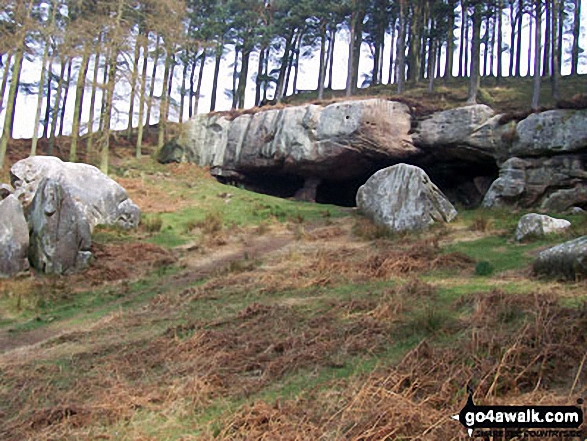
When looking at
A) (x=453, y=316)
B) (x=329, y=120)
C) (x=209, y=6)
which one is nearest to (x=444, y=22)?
(x=329, y=120)

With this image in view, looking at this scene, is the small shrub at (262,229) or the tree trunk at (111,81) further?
the tree trunk at (111,81)

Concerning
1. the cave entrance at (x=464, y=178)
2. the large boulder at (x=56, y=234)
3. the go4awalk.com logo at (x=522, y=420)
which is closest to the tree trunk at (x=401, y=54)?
the cave entrance at (x=464, y=178)

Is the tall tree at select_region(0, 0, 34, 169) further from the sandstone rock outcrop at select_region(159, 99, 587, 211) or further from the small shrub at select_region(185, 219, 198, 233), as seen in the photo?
the small shrub at select_region(185, 219, 198, 233)

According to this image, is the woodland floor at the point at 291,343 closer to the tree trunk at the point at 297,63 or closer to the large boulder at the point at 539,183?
the large boulder at the point at 539,183

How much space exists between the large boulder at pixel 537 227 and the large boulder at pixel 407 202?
3276mm

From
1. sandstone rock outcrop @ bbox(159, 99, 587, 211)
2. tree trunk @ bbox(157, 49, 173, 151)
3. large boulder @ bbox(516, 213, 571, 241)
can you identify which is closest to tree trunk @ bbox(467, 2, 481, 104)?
sandstone rock outcrop @ bbox(159, 99, 587, 211)

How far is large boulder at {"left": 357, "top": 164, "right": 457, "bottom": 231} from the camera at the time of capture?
596 inches

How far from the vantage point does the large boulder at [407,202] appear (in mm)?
15126

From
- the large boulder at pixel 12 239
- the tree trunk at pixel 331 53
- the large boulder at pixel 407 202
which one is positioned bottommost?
the large boulder at pixel 12 239

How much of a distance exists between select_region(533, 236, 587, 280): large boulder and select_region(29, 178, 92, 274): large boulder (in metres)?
9.80

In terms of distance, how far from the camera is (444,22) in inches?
1318

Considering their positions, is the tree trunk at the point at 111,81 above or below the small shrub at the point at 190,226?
above

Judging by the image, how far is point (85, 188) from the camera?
16250 millimetres

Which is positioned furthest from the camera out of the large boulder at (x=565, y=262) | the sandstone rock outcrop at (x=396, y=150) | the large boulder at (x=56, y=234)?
the sandstone rock outcrop at (x=396, y=150)
